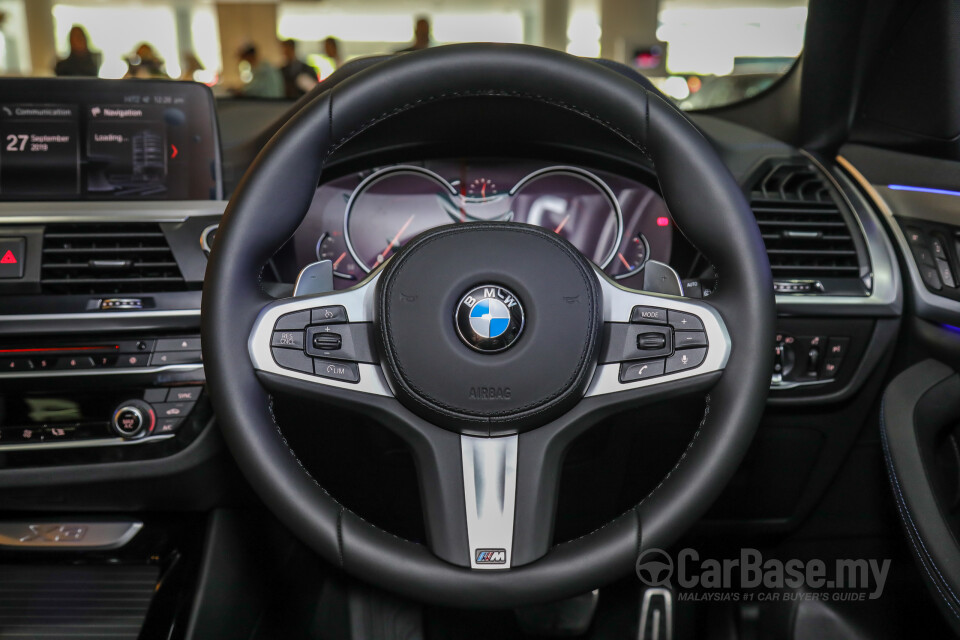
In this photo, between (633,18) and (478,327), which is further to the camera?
(633,18)

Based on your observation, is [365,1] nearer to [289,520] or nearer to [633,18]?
[633,18]

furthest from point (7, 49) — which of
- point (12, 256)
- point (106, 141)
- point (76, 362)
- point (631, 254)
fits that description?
point (631, 254)

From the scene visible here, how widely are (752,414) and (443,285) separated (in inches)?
14.5

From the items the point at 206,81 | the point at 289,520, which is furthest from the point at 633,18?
the point at 289,520

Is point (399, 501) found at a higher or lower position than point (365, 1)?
lower

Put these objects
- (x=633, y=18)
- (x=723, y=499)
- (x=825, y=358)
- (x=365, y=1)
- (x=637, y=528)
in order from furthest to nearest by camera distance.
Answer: (x=365, y=1) → (x=633, y=18) → (x=723, y=499) → (x=825, y=358) → (x=637, y=528)

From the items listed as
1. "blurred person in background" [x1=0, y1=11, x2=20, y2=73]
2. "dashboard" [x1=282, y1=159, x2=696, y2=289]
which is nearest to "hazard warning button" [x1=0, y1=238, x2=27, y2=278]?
"dashboard" [x1=282, y1=159, x2=696, y2=289]

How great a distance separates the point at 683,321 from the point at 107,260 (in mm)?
881

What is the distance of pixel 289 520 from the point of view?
894 mm

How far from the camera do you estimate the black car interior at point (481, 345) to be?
0.90 metres

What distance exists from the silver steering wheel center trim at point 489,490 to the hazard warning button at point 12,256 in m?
0.79

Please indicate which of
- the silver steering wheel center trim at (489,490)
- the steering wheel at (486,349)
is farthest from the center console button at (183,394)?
the silver steering wheel center trim at (489,490)

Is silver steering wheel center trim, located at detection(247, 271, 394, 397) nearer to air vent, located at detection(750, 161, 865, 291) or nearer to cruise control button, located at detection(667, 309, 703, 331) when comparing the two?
cruise control button, located at detection(667, 309, 703, 331)

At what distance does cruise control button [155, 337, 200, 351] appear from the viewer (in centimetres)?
126
